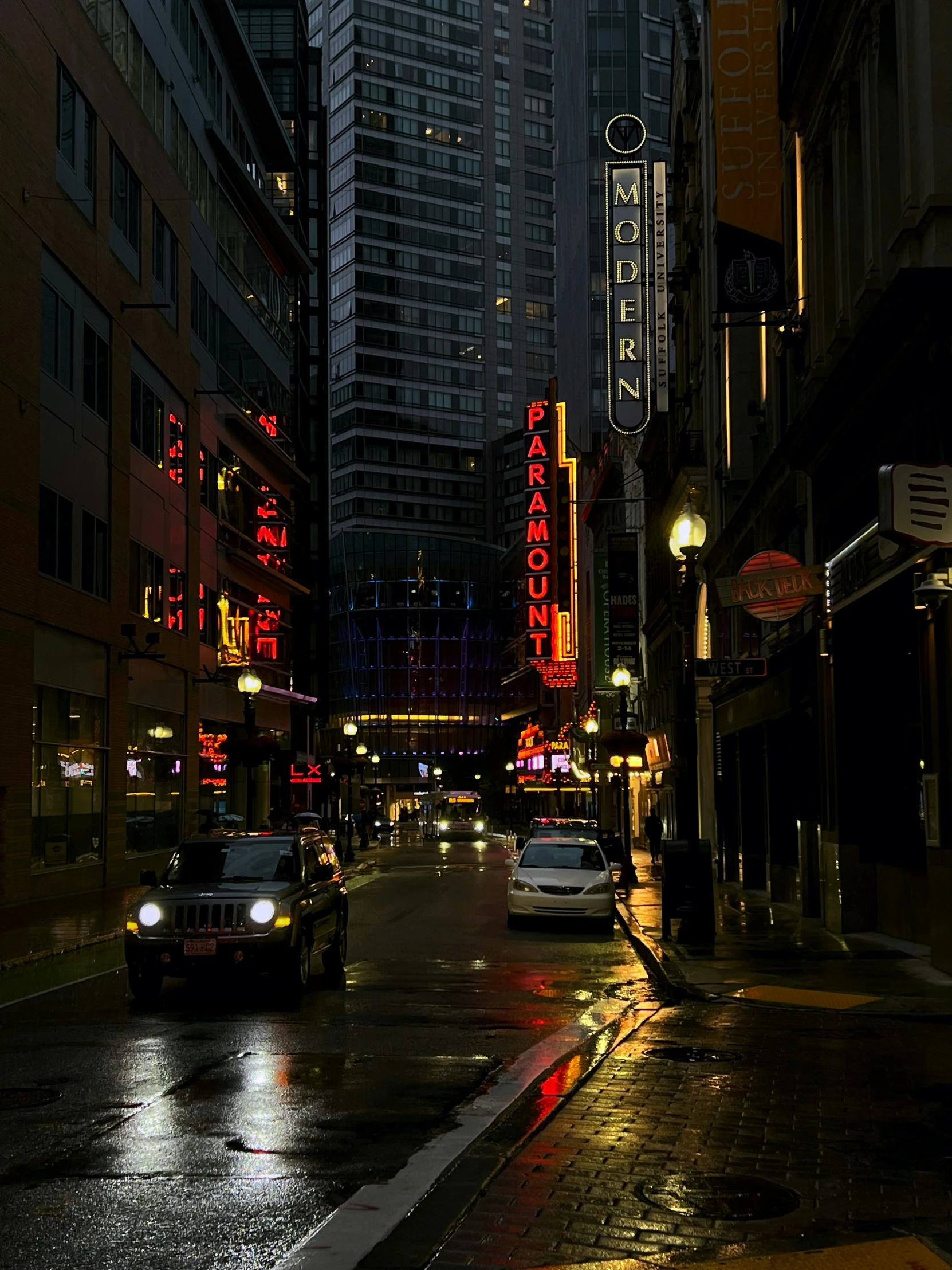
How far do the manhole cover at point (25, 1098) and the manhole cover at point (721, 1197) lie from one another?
178 inches

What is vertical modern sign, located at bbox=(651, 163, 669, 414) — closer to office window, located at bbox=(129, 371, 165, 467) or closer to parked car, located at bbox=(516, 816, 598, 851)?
office window, located at bbox=(129, 371, 165, 467)

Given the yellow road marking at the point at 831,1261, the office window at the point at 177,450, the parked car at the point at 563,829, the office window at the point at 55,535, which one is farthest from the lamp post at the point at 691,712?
the office window at the point at 177,450

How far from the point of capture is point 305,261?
69.8 m

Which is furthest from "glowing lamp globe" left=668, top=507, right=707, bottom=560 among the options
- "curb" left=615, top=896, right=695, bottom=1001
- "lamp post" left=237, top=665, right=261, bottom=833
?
"lamp post" left=237, top=665, right=261, bottom=833

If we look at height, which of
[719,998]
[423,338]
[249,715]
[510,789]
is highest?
[423,338]

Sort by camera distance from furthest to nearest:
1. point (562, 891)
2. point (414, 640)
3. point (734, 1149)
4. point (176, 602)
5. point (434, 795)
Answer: point (414, 640) → point (434, 795) → point (176, 602) → point (562, 891) → point (734, 1149)

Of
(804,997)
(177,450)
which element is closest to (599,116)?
(177,450)

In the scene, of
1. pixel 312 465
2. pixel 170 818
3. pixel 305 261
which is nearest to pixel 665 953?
pixel 170 818

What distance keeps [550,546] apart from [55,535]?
202 ft

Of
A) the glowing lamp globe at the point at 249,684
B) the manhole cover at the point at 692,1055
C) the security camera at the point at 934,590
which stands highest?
the glowing lamp globe at the point at 249,684

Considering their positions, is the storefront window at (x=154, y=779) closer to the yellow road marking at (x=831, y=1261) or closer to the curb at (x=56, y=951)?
the curb at (x=56, y=951)

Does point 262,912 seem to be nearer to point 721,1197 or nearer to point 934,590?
point 934,590

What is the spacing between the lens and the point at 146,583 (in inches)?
1720

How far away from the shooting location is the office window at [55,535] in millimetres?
34062
